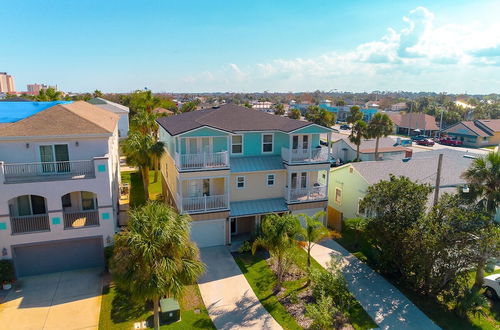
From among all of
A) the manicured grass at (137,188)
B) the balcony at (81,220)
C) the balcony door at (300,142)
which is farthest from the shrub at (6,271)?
the balcony door at (300,142)

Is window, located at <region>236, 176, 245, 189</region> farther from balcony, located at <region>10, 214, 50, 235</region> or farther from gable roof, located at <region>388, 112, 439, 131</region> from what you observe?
gable roof, located at <region>388, 112, 439, 131</region>

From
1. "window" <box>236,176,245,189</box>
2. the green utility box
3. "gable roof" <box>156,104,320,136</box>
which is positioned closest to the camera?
the green utility box

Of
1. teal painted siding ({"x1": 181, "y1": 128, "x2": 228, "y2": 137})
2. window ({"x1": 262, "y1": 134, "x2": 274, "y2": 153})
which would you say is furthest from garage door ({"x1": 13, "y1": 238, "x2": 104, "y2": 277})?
window ({"x1": 262, "y1": 134, "x2": 274, "y2": 153})

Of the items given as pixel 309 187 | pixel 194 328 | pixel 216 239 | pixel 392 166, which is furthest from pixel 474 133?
pixel 194 328

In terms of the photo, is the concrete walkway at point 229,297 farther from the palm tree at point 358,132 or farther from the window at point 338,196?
the palm tree at point 358,132

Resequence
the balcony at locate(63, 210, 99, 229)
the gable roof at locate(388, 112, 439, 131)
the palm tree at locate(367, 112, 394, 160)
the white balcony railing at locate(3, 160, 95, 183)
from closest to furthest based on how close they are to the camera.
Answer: the white balcony railing at locate(3, 160, 95, 183) → the balcony at locate(63, 210, 99, 229) → the palm tree at locate(367, 112, 394, 160) → the gable roof at locate(388, 112, 439, 131)
